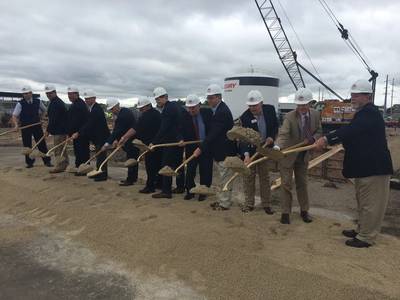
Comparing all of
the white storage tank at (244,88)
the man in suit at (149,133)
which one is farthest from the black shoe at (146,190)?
the white storage tank at (244,88)

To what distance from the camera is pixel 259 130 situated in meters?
5.39

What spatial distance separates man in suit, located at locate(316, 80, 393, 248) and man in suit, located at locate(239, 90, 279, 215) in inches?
48.6

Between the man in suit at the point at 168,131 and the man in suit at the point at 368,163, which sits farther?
the man in suit at the point at 168,131

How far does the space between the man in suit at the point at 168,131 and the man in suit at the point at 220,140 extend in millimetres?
733

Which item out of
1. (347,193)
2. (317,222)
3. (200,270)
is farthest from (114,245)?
(347,193)

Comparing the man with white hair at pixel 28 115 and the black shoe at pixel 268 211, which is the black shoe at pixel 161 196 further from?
the man with white hair at pixel 28 115

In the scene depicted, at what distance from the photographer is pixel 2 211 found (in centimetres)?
590

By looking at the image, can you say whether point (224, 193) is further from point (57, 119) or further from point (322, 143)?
point (57, 119)

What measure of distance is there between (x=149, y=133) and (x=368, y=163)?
372 cm

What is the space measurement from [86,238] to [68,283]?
1.09 metres

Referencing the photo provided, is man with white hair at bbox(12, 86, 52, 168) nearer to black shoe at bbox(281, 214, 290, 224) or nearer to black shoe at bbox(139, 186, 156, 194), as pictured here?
black shoe at bbox(139, 186, 156, 194)

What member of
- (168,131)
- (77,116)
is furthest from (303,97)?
(77,116)

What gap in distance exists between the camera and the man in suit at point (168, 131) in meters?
6.30

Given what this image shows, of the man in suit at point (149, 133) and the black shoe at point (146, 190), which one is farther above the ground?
the man in suit at point (149, 133)
